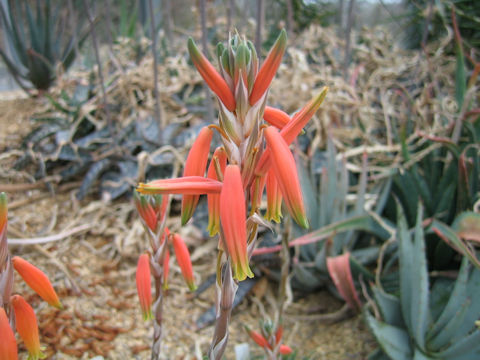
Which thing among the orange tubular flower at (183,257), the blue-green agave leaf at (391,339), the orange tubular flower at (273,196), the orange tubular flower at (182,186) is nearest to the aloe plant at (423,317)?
the blue-green agave leaf at (391,339)

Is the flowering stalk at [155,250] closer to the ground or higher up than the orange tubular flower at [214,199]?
closer to the ground

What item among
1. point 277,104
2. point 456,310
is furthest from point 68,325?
point 277,104

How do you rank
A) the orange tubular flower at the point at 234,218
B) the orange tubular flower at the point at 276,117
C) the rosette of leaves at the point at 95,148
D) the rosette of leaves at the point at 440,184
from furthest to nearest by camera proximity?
1. the rosette of leaves at the point at 95,148
2. the rosette of leaves at the point at 440,184
3. the orange tubular flower at the point at 276,117
4. the orange tubular flower at the point at 234,218

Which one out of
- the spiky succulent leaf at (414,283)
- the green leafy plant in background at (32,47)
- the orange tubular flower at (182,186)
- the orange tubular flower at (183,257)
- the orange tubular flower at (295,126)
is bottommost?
the spiky succulent leaf at (414,283)

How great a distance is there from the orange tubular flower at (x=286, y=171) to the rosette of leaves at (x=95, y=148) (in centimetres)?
143

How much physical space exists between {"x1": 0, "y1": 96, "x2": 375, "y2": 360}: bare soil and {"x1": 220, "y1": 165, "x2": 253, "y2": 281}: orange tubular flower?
807mm

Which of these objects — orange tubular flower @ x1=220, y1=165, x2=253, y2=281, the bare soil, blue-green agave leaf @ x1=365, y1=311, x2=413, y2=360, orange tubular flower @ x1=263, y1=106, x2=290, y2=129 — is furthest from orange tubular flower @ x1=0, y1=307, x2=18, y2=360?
blue-green agave leaf @ x1=365, y1=311, x2=413, y2=360

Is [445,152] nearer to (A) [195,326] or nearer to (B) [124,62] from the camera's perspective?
(A) [195,326]

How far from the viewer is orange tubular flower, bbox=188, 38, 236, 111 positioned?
451mm

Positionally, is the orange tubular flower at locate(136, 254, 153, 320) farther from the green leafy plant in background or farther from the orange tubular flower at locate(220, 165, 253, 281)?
the green leafy plant in background

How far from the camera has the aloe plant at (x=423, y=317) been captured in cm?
108

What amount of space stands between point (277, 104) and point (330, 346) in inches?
49.3

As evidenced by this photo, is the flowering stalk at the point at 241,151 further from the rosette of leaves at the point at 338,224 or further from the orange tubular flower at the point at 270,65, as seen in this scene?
the rosette of leaves at the point at 338,224

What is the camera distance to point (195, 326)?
1396 mm
